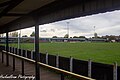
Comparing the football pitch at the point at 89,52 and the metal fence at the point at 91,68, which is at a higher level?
the metal fence at the point at 91,68

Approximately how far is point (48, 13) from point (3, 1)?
4.08 feet

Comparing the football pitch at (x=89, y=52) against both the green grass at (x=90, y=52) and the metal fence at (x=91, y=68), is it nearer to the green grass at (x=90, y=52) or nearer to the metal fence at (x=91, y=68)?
the green grass at (x=90, y=52)

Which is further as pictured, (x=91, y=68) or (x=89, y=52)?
(x=89, y=52)

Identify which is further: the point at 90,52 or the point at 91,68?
the point at 90,52

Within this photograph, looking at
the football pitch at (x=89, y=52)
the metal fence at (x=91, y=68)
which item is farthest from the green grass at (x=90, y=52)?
the metal fence at (x=91, y=68)

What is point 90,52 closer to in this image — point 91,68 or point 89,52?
point 89,52

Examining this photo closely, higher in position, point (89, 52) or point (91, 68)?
point (91, 68)

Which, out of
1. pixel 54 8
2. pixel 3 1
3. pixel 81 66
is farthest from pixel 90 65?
pixel 3 1

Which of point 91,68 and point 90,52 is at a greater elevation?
→ point 91,68

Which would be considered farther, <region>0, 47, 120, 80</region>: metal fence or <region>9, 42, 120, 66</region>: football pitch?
<region>9, 42, 120, 66</region>: football pitch

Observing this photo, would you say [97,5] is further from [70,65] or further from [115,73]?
[70,65]

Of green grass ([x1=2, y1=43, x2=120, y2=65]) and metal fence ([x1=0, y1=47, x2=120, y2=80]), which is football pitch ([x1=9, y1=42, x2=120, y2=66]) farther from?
metal fence ([x1=0, y1=47, x2=120, y2=80])

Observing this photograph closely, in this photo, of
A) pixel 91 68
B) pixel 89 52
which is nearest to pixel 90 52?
pixel 89 52

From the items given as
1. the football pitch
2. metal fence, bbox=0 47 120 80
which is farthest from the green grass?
metal fence, bbox=0 47 120 80
